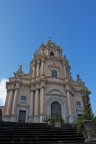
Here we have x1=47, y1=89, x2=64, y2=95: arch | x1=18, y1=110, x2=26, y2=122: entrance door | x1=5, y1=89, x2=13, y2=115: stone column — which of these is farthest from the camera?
x1=47, y1=89, x2=64, y2=95: arch

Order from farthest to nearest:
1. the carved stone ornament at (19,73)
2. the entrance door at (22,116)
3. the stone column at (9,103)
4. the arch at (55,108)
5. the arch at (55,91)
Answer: the carved stone ornament at (19,73) < the arch at (55,91) < the arch at (55,108) < the entrance door at (22,116) < the stone column at (9,103)

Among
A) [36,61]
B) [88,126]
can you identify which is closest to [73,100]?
[36,61]

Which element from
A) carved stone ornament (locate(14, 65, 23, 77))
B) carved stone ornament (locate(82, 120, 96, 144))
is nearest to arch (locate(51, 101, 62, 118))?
carved stone ornament (locate(14, 65, 23, 77))

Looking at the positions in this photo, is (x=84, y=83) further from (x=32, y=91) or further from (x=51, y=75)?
(x=32, y=91)

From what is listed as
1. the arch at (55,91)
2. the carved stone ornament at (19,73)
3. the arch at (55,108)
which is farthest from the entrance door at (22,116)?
the carved stone ornament at (19,73)

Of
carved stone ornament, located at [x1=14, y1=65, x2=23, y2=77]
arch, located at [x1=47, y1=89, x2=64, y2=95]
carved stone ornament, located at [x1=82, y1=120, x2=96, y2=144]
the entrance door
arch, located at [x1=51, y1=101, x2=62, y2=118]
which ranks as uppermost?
carved stone ornament, located at [x1=14, y1=65, x2=23, y2=77]

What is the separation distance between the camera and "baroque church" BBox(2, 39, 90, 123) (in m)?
24.8

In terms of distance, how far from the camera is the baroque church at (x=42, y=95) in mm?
24797

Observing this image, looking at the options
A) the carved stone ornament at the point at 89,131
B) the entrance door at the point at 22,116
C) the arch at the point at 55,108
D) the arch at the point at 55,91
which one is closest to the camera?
the carved stone ornament at the point at 89,131

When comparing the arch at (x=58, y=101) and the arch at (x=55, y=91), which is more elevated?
the arch at (x=55, y=91)

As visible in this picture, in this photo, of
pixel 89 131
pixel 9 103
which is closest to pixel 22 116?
pixel 9 103

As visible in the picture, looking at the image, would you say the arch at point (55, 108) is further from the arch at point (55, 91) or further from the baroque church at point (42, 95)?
the arch at point (55, 91)

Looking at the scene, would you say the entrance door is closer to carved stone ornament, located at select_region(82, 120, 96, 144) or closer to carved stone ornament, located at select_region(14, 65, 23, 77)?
carved stone ornament, located at select_region(14, 65, 23, 77)

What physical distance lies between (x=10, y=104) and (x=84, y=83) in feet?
55.7
